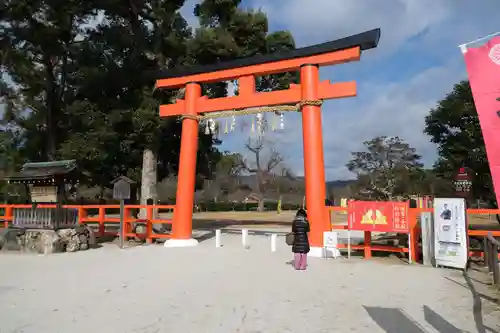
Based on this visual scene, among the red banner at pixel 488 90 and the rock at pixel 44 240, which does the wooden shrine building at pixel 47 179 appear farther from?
the red banner at pixel 488 90

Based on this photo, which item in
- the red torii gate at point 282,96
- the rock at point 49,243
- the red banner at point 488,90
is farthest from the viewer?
the rock at point 49,243

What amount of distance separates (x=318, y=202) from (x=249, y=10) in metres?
10.4

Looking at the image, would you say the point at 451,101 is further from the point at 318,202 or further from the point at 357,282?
the point at 357,282

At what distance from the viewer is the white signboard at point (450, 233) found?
27.3 ft

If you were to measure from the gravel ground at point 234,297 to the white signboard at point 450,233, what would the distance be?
1.23ft

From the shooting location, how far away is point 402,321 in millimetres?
4797

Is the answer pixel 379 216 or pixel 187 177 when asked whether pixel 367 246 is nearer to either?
pixel 379 216

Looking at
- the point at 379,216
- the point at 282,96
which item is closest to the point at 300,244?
the point at 379,216

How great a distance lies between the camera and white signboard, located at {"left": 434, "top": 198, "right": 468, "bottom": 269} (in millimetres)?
8334

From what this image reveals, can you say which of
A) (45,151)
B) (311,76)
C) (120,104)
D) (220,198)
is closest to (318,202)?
(311,76)

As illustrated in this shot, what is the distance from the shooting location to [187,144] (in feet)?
43.0

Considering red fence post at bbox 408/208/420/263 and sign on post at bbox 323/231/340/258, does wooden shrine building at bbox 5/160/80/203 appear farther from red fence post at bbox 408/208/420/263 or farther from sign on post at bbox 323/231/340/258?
red fence post at bbox 408/208/420/263

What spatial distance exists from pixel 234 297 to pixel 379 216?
504cm

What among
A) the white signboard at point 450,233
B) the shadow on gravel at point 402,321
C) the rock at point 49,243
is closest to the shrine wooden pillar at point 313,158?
the white signboard at point 450,233
